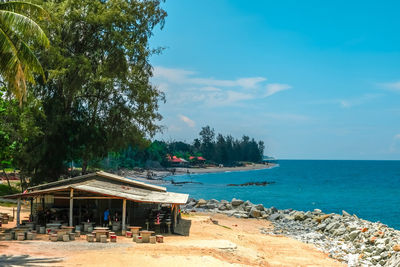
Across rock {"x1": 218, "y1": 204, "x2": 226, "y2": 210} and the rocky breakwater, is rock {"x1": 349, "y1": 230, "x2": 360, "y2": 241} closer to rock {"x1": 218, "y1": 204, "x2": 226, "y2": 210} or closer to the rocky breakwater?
the rocky breakwater

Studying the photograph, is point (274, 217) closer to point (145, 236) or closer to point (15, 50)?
point (145, 236)

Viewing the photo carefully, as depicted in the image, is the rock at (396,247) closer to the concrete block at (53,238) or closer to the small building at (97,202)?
the small building at (97,202)

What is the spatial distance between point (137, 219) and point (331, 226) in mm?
16296

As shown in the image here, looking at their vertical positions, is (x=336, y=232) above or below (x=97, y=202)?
below

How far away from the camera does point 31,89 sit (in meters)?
34.0

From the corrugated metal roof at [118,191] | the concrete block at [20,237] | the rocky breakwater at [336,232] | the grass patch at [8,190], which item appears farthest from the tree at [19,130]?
the rocky breakwater at [336,232]

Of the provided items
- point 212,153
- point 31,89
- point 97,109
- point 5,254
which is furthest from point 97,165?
point 212,153

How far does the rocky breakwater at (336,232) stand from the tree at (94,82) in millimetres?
14557

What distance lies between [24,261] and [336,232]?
24.0 m

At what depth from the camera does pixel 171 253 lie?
19750mm

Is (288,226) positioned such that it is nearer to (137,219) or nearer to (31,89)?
(137,219)

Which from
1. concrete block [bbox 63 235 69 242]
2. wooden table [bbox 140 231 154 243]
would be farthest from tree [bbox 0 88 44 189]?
wooden table [bbox 140 231 154 243]

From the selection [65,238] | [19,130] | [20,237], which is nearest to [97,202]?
[65,238]

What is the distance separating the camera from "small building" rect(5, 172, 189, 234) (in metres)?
25.1
